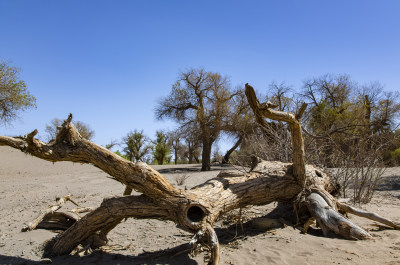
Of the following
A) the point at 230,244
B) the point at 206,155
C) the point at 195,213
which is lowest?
the point at 230,244

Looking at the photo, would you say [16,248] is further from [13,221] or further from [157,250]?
[157,250]

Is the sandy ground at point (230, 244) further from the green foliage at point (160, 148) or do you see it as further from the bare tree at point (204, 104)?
the green foliage at point (160, 148)

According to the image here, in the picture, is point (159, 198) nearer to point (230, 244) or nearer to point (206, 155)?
point (230, 244)

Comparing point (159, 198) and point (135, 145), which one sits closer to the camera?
point (159, 198)

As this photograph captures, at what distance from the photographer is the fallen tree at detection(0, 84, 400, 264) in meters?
3.77

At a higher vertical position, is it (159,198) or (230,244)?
(159,198)

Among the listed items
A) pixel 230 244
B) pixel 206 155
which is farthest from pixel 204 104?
pixel 230 244

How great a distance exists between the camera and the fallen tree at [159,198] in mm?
3766

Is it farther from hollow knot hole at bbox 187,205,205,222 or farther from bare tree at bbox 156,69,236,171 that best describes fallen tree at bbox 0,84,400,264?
bare tree at bbox 156,69,236,171

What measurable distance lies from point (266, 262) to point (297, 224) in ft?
5.79

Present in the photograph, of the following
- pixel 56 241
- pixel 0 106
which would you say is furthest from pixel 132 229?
pixel 0 106

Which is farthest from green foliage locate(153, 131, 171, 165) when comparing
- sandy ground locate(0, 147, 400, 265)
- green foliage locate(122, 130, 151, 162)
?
sandy ground locate(0, 147, 400, 265)

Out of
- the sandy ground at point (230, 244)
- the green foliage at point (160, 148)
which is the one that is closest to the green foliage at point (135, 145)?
the green foliage at point (160, 148)

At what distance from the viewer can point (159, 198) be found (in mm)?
3992
